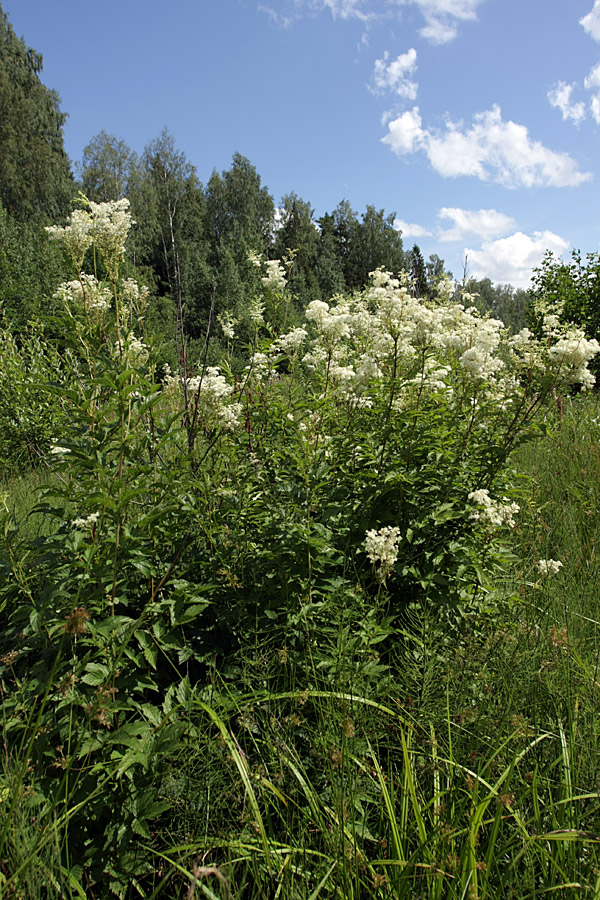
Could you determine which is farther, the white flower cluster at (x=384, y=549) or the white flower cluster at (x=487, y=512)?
the white flower cluster at (x=487, y=512)

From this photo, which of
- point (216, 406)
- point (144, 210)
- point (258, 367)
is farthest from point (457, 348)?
point (144, 210)

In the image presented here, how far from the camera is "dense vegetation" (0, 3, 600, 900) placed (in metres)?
1.57

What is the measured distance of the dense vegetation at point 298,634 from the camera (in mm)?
1572

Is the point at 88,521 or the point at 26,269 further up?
the point at 26,269

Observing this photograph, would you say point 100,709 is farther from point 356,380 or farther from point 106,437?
point 356,380

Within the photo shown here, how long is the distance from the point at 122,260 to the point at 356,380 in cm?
140

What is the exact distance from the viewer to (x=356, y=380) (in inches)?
113

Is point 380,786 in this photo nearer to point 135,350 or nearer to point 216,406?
point 216,406

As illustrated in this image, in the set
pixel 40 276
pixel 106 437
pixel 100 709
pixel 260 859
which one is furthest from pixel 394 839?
pixel 40 276

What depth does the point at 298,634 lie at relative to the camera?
2.16 metres

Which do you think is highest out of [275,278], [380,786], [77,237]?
[275,278]

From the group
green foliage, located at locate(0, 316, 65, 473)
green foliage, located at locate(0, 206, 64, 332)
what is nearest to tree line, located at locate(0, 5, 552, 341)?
green foliage, located at locate(0, 206, 64, 332)

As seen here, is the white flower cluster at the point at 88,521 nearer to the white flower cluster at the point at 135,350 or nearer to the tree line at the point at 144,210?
the white flower cluster at the point at 135,350

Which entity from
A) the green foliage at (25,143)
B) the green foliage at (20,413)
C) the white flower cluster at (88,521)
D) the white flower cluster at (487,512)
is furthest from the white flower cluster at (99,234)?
the green foliage at (25,143)
